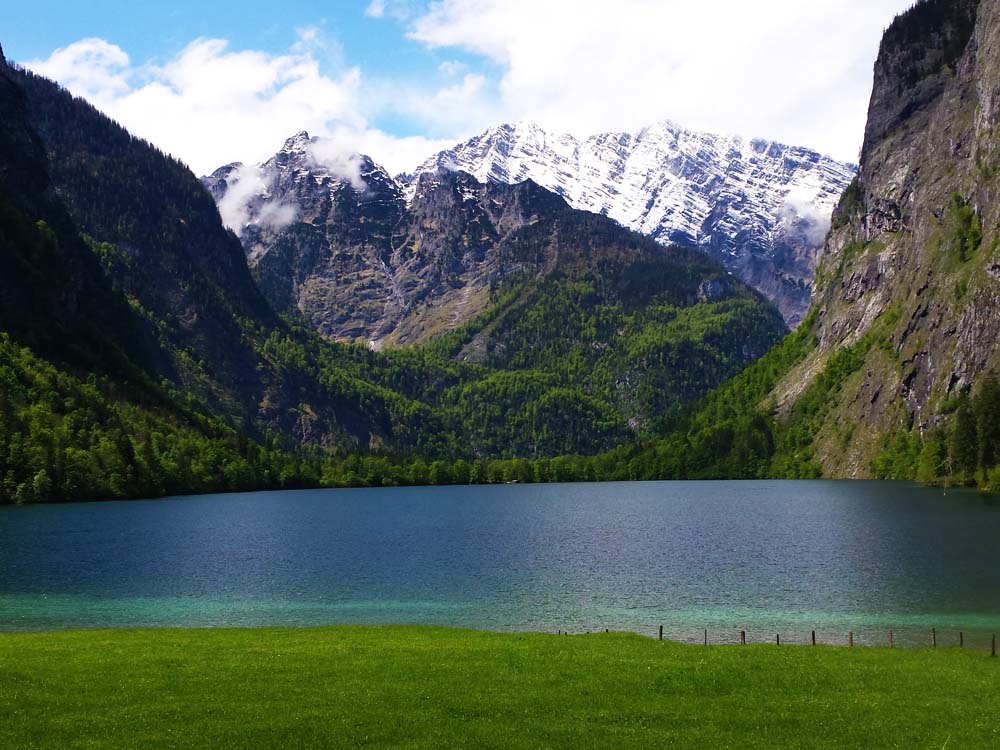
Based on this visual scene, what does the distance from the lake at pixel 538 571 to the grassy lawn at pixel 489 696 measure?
15.3m

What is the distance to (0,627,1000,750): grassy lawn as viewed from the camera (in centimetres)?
3056

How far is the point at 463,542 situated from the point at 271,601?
46758 mm

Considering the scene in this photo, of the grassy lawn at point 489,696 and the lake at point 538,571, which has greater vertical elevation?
the grassy lawn at point 489,696

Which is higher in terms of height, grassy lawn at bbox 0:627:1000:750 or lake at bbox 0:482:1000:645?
grassy lawn at bbox 0:627:1000:750

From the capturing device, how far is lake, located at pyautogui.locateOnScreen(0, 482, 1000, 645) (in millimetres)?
63938

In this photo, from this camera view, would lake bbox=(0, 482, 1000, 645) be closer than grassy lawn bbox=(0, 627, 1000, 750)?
No

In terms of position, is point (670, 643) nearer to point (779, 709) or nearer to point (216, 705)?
point (779, 709)

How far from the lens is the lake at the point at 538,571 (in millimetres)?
63938

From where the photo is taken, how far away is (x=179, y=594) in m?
76.1

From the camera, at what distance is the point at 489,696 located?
117 feet

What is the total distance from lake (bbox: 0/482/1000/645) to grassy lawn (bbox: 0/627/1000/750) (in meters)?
15.3

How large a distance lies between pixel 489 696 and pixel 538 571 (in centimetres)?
5344

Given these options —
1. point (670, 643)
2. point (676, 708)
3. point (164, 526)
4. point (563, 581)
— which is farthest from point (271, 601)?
point (164, 526)

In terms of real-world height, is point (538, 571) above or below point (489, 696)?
below
